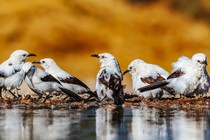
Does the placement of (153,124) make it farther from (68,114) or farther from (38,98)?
(38,98)

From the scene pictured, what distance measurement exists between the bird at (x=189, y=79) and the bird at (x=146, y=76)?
1.00 feet

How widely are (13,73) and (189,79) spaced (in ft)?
14.8

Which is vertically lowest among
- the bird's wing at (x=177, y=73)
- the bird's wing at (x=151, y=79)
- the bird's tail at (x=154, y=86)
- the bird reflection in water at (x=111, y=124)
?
the bird reflection in water at (x=111, y=124)

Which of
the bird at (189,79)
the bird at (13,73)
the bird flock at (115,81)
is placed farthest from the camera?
the bird at (13,73)

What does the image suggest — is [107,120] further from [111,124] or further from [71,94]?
[71,94]

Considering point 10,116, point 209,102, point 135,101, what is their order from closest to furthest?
point 10,116 → point 209,102 → point 135,101

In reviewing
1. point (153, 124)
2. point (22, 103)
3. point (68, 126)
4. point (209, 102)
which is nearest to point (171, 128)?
point (153, 124)

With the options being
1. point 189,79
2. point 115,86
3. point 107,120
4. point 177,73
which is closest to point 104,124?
point 107,120

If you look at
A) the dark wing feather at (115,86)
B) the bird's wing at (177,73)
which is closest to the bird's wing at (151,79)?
the bird's wing at (177,73)

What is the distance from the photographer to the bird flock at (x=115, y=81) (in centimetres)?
1692

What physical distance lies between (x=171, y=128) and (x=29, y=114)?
367 cm

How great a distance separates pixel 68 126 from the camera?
11.7 m

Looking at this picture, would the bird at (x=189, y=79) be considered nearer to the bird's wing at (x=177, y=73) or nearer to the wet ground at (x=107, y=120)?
the bird's wing at (x=177, y=73)

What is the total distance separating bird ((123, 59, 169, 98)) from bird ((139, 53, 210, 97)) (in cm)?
31
